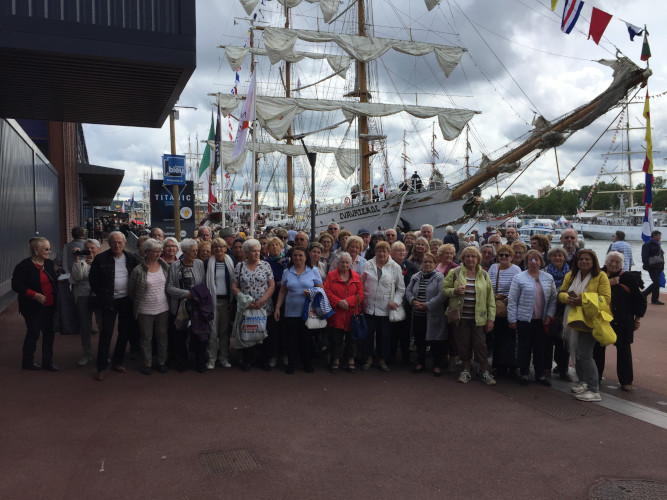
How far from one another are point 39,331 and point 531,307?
592cm

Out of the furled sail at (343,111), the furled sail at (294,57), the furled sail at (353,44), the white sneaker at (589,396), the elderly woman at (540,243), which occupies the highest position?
the furled sail at (294,57)

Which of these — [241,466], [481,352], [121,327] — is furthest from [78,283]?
[481,352]

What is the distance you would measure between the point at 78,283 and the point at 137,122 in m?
4.14

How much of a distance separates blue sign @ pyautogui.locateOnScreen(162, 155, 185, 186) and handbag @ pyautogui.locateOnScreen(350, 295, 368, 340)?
950 cm

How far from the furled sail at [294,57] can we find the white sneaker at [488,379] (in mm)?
31062

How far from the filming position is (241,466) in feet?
12.7

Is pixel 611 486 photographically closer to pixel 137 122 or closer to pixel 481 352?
pixel 481 352

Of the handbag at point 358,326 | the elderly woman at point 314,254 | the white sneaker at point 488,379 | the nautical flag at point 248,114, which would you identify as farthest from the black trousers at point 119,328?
the nautical flag at point 248,114

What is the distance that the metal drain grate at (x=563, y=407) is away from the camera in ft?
16.6

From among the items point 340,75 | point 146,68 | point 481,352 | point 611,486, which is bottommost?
point 611,486

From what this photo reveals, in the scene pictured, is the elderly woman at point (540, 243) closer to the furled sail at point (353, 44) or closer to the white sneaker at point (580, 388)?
the white sneaker at point (580, 388)

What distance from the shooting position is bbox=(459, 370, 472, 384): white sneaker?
604cm

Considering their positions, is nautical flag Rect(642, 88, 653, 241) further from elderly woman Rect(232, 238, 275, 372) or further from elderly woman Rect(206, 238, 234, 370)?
elderly woman Rect(206, 238, 234, 370)

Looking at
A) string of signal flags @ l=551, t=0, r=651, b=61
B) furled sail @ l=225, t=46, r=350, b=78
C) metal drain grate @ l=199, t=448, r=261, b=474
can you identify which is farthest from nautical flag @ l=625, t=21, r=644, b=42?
furled sail @ l=225, t=46, r=350, b=78
